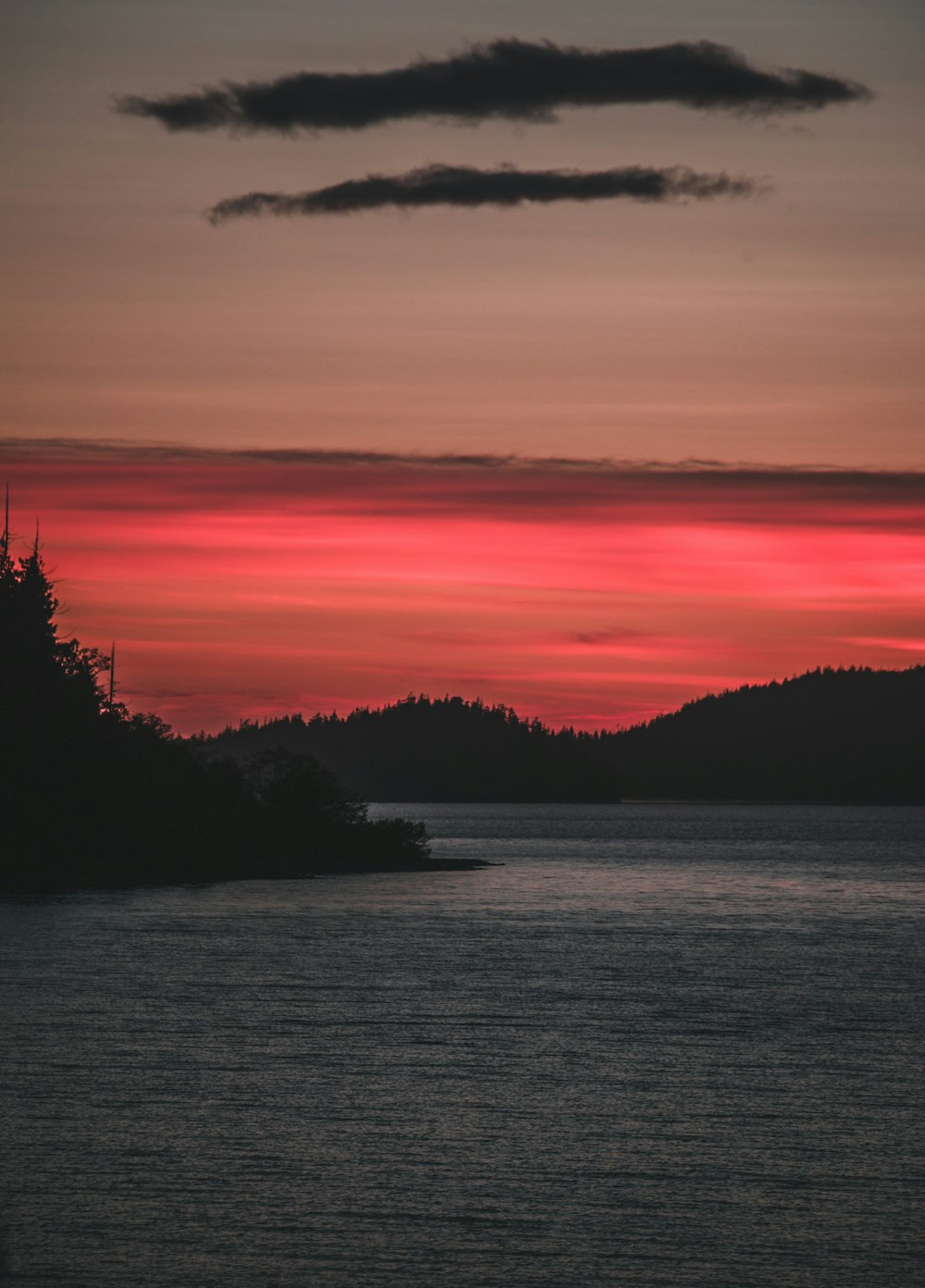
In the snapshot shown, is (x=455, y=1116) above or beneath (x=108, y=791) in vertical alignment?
beneath

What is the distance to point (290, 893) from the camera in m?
123

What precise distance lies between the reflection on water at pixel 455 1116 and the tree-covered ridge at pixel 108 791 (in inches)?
1609

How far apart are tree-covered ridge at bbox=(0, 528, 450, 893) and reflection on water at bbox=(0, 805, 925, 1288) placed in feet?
134

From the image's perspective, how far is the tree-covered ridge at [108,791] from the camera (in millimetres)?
118062

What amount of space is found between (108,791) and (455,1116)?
93.5 meters

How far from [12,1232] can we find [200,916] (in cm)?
7405

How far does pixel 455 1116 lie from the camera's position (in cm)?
3434

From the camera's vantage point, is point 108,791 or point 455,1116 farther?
point 108,791

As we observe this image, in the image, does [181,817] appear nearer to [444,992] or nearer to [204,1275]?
[444,992]

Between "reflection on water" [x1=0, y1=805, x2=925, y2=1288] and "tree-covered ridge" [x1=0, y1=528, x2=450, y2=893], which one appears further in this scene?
"tree-covered ridge" [x1=0, y1=528, x2=450, y2=893]

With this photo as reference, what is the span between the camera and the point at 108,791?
124 metres

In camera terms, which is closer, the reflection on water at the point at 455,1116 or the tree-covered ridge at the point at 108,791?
the reflection on water at the point at 455,1116

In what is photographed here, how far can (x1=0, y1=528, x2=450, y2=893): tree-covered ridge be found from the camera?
387 feet

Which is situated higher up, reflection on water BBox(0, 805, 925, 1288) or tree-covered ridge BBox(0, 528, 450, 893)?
tree-covered ridge BBox(0, 528, 450, 893)
